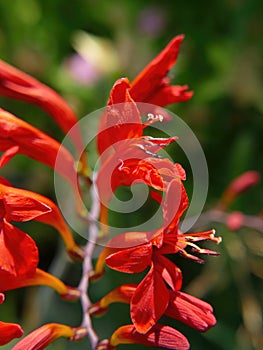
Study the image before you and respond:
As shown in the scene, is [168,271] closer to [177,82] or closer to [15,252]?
[15,252]

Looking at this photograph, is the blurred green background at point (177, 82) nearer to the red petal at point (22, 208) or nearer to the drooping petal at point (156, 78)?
the drooping petal at point (156, 78)

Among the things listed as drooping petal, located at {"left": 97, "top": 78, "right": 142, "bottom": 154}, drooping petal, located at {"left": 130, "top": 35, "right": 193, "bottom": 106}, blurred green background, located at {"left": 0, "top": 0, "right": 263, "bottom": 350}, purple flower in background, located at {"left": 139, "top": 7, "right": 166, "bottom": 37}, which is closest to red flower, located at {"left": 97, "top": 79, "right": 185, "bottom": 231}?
drooping petal, located at {"left": 97, "top": 78, "right": 142, "bottom": 154}

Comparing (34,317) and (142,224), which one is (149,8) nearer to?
(142,224)

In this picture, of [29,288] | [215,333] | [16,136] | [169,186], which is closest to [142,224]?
[215,333]

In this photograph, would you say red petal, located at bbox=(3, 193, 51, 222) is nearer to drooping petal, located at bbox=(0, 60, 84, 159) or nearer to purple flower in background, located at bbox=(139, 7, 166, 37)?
drooping petal, located at bbox=(0, 60, 84, 159)

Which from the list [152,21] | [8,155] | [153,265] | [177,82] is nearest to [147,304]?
[153,265]

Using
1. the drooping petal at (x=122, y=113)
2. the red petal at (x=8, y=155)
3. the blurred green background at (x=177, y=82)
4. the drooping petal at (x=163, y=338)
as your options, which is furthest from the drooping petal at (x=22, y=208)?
the blurred green background at (x=177, y=82)
